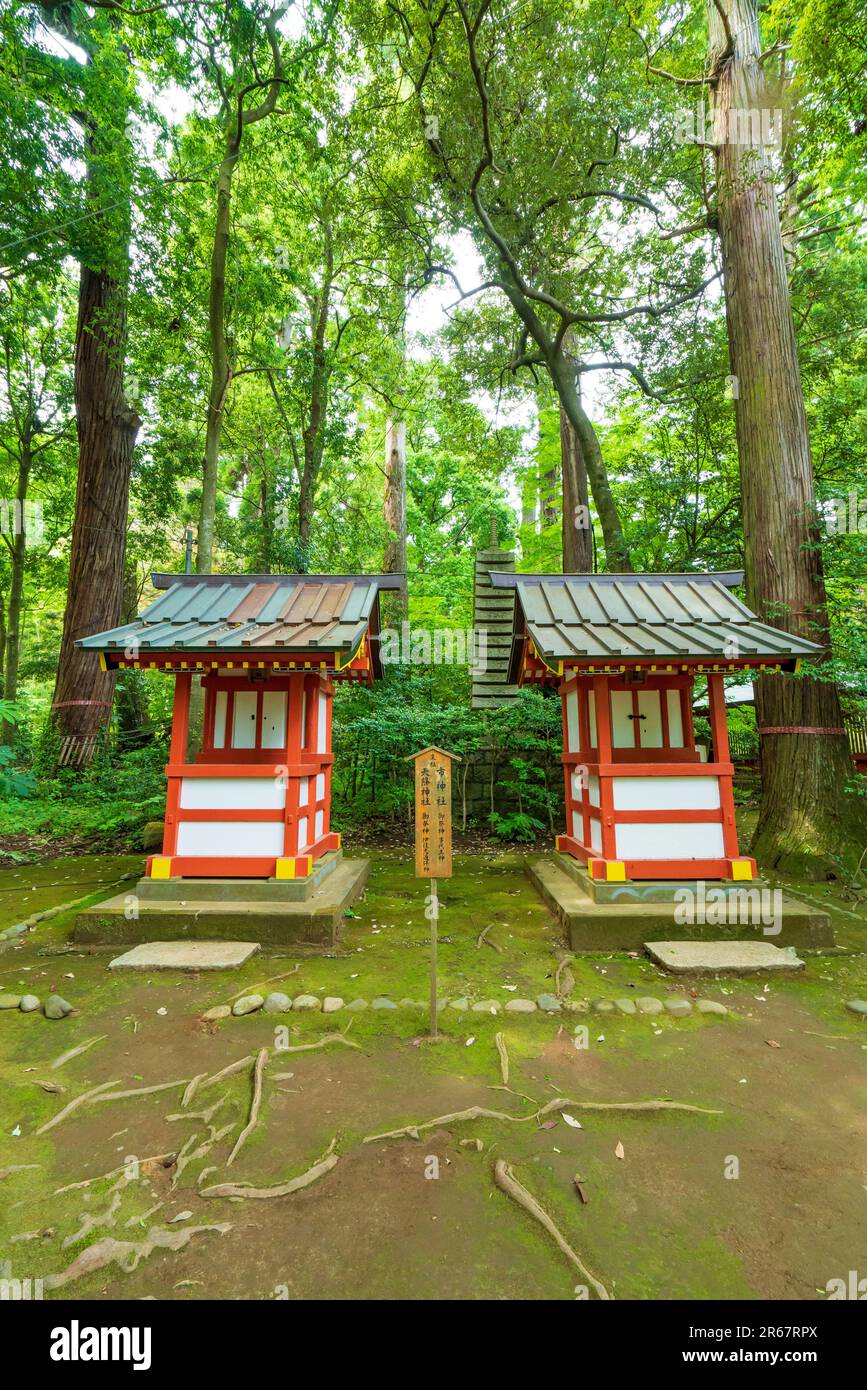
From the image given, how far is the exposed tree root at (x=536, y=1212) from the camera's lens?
78.4 inches

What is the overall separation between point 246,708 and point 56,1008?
3.42m

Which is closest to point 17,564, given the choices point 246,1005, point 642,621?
point 246,1005

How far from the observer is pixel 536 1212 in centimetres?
230

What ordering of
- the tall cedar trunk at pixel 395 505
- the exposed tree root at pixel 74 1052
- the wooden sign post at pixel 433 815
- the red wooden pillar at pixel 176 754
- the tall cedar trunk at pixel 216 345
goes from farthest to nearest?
the tall cedar trunk at pixel 395 505
the tall cedar trunk at pixel 216 345
the red wooden pillar at pixel 176 754
the wooden sign post at pixel 433 815
the exposed tree root at pixel 74 1052

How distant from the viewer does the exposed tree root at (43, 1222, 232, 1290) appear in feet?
6.69

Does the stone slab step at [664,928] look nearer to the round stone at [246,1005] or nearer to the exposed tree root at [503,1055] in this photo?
the exposed tree root at [503,1055]

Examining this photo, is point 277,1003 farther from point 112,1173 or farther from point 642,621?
point 642,621

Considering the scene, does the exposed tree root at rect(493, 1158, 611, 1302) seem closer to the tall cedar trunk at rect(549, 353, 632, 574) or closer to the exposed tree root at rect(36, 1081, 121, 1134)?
the exposed tree root at rect(36, 1081, 121, 1134)

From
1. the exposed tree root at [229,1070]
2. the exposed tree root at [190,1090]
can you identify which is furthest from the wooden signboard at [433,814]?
the exposed tree root at [190,1090]

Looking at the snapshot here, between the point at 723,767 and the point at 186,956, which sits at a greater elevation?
the point at 723,767

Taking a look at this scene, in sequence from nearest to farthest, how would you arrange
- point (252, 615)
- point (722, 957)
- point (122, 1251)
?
point (122, 1251) → point (722, 957) → point (252, 615)

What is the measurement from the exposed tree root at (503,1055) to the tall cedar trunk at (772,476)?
5079mm

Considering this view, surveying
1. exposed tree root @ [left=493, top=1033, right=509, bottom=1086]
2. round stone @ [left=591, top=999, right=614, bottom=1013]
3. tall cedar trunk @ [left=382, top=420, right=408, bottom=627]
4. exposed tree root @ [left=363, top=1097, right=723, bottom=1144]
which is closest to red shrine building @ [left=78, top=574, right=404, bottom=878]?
exposed tree root @ [left=493, top=1033, right=509, bottom=1086]

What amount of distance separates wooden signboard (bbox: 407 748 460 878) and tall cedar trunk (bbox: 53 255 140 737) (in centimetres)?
943
